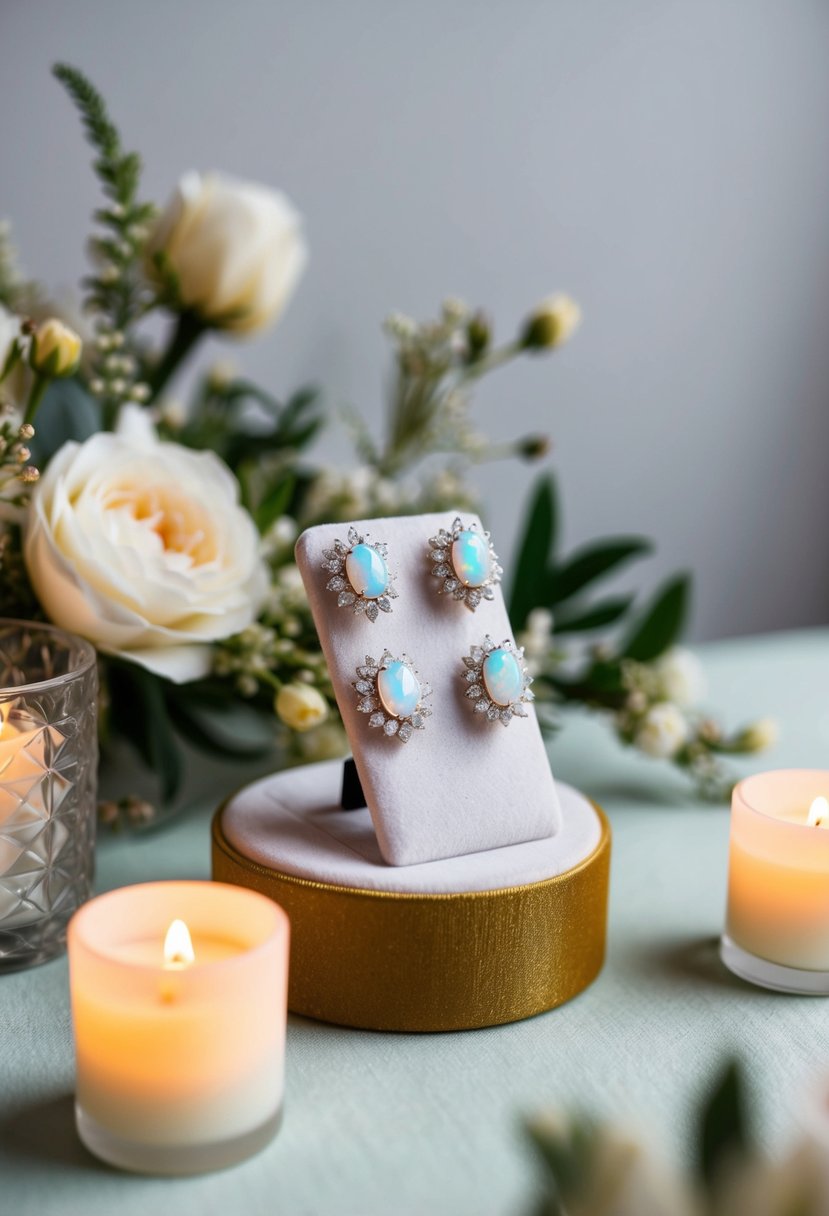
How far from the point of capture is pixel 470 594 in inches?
30.8

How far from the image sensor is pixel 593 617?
1.21 metres

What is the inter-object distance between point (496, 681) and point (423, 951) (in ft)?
0.56

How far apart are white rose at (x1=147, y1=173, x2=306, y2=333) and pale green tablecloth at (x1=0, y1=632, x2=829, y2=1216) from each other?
1.68 feet

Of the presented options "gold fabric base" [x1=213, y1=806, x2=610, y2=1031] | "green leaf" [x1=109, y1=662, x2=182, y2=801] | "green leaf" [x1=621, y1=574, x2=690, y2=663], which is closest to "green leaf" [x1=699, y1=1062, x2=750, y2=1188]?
"gold fabric base" [x1=213, y1=806, x2=610, y2=1031]

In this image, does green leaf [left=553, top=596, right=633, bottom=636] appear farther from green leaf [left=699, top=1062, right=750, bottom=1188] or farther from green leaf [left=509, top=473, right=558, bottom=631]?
green leaf [left=699, top=1062, right=750, bottom=1188]

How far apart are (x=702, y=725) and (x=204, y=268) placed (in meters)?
0.60

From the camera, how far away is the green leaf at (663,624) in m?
1.18

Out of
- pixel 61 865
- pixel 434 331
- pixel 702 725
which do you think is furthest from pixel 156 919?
pixel 434 331

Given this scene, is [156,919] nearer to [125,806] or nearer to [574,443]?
[125,806]

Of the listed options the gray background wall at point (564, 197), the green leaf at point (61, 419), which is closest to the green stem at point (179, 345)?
the green leaf at point (61, 419)

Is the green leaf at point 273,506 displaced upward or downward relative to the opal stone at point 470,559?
downward

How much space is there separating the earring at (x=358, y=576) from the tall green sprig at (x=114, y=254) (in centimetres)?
31

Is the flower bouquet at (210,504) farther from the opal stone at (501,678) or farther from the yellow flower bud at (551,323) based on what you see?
the opal stone at (501,678)

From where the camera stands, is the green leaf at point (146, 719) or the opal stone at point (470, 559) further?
the green leaf at point (146, 719)
